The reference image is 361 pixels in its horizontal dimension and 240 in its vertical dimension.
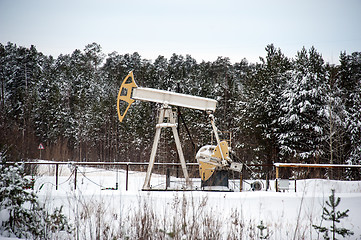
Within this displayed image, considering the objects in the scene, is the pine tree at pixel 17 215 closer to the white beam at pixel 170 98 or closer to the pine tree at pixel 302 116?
the white beam at pixel 170 98

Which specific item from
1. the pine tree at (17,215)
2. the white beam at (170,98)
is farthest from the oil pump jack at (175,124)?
the pine tree at (17,215)

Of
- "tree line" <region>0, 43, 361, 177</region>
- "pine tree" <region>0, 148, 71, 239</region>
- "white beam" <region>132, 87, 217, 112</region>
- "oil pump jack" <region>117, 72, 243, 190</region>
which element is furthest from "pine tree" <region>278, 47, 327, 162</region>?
"pine tree" <region>0, 148, 71, 239</region>

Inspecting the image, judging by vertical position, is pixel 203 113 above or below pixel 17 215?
above

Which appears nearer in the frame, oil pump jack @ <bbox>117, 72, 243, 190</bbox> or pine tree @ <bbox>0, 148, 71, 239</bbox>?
pine tree @ <bbox>0, 148, 71, 239</bbox>

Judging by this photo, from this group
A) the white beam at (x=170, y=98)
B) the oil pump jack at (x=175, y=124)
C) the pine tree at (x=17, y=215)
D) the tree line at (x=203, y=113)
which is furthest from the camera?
the tree line at (x=203, y=113)

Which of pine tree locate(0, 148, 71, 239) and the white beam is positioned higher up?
the white beam

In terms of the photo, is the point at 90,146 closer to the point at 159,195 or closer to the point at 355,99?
the point at 355,99

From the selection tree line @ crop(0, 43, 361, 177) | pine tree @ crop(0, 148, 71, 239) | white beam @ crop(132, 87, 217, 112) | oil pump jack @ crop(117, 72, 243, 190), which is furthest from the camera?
tree line @ crop(0, 43, 361, 177)

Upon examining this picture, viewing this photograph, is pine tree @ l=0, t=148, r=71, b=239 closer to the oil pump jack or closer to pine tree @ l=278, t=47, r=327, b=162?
the oil pump jack

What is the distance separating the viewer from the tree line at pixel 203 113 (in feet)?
79.0

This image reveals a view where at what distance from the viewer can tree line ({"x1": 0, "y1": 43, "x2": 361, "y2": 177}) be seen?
24.1 meters

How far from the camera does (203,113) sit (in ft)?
111

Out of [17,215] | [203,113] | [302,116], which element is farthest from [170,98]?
[203,113]

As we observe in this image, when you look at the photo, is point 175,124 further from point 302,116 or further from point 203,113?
point 203,113
